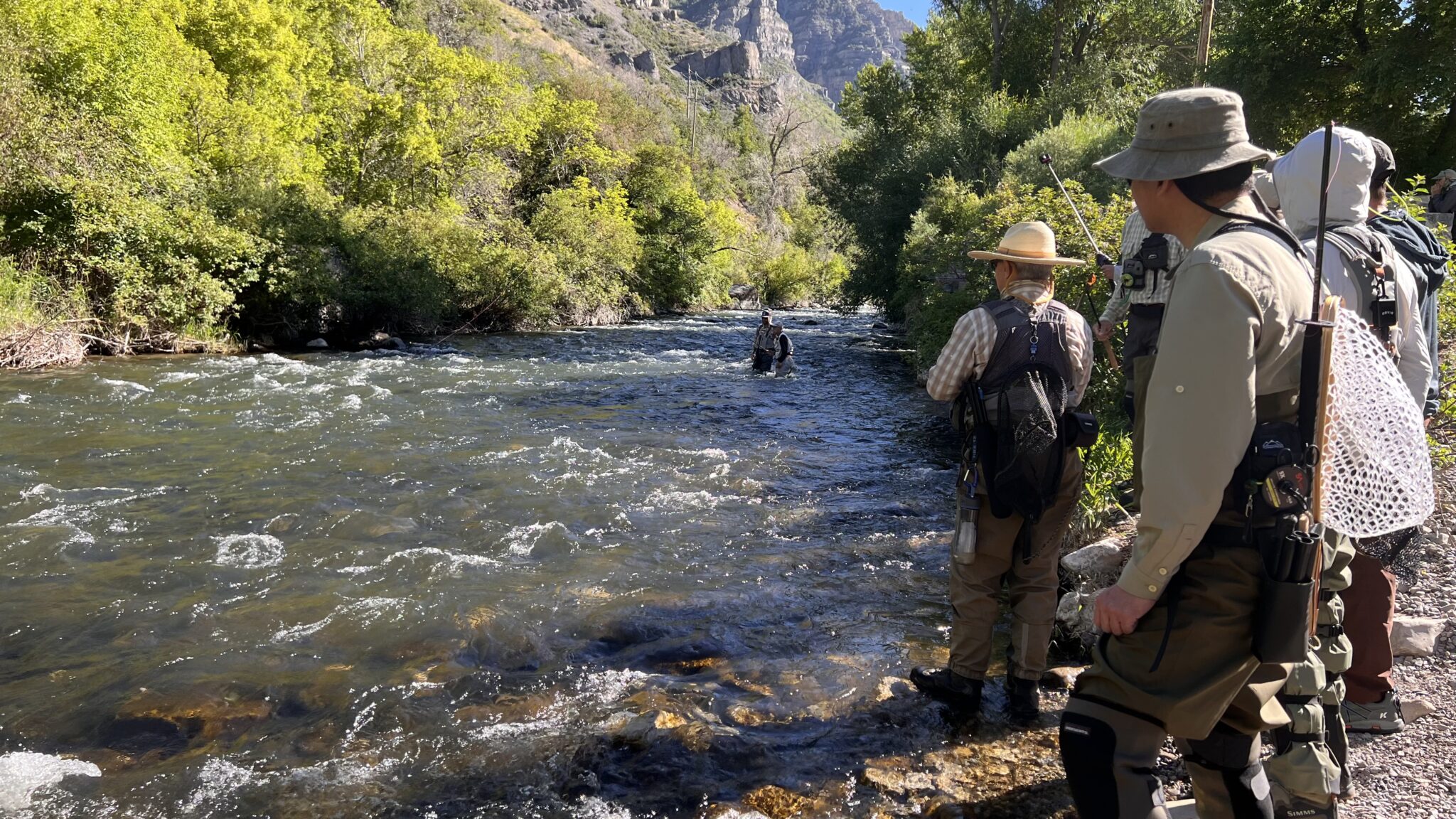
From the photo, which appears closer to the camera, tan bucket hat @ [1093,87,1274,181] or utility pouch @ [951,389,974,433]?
tan bucket hat @ [1093,87,1274,181]

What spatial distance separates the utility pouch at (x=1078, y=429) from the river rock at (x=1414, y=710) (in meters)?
1.74

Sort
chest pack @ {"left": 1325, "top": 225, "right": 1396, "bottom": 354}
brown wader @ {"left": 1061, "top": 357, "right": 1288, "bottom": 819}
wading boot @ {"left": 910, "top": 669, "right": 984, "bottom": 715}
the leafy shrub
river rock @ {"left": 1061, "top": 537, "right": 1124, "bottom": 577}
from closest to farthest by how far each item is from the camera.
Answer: brown wader @ {"left": 1061, "top": 357, "right": 1288, "bottom": 819} < chest pack @ {"left": 1325, "top": 225, "right": 1396, "bottom": 354} < wading boot @ {"left": 910, "top": 669, "right": 984, "bottom": 715} < river rock @ {"left": 1061, "top": 537, "right": 1124, "bottom": 577} < the leafy shrub

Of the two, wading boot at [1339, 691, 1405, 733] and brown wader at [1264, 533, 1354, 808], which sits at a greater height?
brown wader at [1264, 533, 1354, 808]

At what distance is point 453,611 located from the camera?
550 cm

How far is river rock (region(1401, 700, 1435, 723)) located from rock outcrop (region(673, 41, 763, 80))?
169015mm

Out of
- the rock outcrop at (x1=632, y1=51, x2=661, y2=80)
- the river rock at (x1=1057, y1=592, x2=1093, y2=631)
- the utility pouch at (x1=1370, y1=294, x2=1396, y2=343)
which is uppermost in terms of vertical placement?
the rock outcrop at (x1=632, y1=51, x2=661, y2=80)

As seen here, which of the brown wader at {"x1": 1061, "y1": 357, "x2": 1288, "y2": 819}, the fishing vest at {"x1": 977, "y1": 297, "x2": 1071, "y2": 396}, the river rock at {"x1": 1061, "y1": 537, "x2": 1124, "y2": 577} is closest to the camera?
the brown wader at {"x1": 1061, "y1": 357, "x2": 1288, "y2": 819}

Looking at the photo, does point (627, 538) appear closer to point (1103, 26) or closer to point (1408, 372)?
point (1408, 372)

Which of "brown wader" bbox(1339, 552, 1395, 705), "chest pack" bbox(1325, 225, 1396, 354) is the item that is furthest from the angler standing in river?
"chest pack" bbox(1325, 225, 1396, 354)

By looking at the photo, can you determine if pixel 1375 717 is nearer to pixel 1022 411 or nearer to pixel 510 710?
pixel 1022 411

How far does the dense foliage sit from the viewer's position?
16016 millimetres

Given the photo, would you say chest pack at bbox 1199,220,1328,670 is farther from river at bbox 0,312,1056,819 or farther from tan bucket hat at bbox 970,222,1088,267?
tan bucket hat at bbox 970,222,1088,267

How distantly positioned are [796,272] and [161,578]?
157 ft

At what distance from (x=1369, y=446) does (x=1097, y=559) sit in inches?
119
